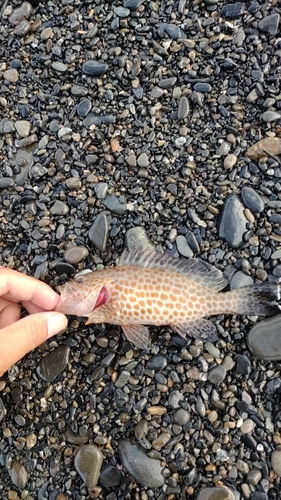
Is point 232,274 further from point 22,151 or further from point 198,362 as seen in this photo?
point 22,151

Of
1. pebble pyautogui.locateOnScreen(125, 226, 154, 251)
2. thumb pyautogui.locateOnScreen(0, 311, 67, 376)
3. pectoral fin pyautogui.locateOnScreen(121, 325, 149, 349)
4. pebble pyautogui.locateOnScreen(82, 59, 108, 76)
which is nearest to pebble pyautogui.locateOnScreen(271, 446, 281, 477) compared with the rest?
pectoral fin pyautogui.locateOnScreen(121, 325, 149, 349)

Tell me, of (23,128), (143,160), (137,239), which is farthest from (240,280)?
(23,128)

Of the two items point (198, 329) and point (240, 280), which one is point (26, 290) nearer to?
point (198, 329)

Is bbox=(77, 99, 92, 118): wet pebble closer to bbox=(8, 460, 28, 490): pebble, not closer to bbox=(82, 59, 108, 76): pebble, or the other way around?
bbox=(82, 59, 108, 76): pebble

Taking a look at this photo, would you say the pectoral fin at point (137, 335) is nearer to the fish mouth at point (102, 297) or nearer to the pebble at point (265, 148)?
the fish mouth at point (102, 297)

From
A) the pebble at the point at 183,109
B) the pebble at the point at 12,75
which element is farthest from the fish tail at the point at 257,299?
the pebble at the point at 12,75
